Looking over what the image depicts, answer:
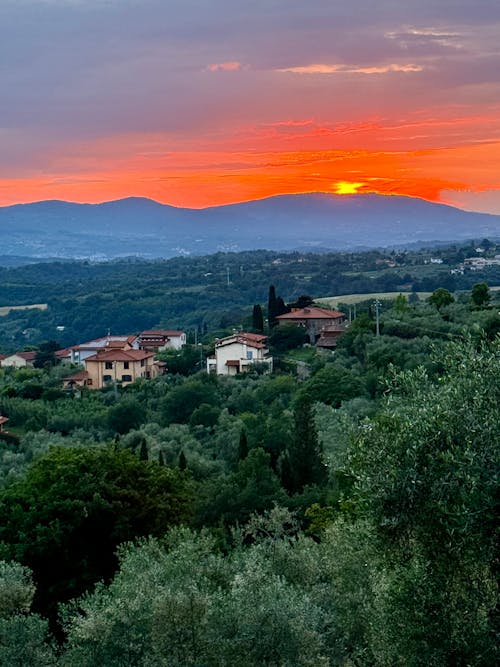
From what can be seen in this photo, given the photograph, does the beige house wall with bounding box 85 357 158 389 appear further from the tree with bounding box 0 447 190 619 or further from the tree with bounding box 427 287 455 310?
the tree with bounding box 0 447 190 619

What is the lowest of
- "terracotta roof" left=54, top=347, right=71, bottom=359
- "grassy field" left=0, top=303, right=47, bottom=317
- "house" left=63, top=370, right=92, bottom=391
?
"house" left=63, top=370, right=92, bottom=391

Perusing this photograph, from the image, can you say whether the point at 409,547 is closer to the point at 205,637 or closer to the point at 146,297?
the point at 205,637

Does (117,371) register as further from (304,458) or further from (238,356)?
(304,458)

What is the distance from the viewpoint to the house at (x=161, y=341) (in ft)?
222

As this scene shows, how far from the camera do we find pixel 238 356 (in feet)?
168

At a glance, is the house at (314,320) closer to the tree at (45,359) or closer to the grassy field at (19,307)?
the tree at (45,359)

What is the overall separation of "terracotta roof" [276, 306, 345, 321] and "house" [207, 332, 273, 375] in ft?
16.7

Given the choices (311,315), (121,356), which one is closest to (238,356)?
(311,315)

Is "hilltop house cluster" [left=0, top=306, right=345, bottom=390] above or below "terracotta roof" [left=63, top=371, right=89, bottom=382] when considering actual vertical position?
above

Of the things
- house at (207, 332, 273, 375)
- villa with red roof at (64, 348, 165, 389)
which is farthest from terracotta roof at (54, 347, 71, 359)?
house at (207, 332, 273, 375)

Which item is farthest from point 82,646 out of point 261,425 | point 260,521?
point 261,425

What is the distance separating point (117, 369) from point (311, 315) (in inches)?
455

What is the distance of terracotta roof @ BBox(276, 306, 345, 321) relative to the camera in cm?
5631

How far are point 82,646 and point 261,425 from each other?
23.8 m
